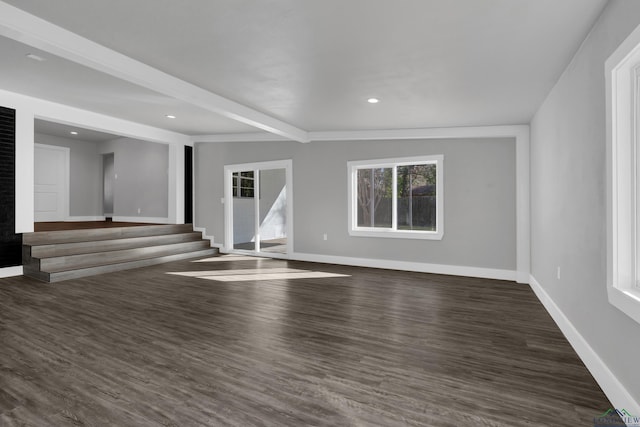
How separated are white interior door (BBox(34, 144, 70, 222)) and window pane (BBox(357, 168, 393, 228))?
8159mm

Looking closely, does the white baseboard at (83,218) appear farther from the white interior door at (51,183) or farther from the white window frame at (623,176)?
the white window frame at (623,176)

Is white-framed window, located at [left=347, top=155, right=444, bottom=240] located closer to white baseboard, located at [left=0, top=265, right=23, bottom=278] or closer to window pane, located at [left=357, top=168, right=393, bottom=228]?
window pane, located at [left=357, top=168, right=393, bottom=228]

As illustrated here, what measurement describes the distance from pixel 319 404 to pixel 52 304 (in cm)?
347

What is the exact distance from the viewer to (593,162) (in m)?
2.37

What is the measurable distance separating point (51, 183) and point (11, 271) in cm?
516

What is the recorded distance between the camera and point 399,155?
612 cm

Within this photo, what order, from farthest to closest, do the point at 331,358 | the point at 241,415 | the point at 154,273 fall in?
the point at 154,273
the point at 331,358
the point at 241,415

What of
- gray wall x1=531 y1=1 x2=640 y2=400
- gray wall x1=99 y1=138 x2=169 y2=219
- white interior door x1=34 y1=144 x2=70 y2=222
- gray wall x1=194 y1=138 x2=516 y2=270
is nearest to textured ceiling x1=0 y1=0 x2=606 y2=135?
gray wall x1=531 y1=1 x2=640 y2=400

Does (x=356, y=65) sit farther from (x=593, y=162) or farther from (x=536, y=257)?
(x=536, y=257)

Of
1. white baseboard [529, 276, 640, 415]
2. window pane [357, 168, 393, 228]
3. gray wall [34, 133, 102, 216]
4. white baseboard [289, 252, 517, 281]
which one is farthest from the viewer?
gray wall [34, 133, 102, 216]

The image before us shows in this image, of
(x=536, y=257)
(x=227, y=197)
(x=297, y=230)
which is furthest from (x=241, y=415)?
(x=227, y=197)

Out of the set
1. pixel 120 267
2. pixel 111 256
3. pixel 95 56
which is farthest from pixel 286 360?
pixel 111 256

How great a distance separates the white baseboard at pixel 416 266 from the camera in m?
5.47

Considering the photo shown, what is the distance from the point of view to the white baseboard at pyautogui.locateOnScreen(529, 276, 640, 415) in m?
1.88
